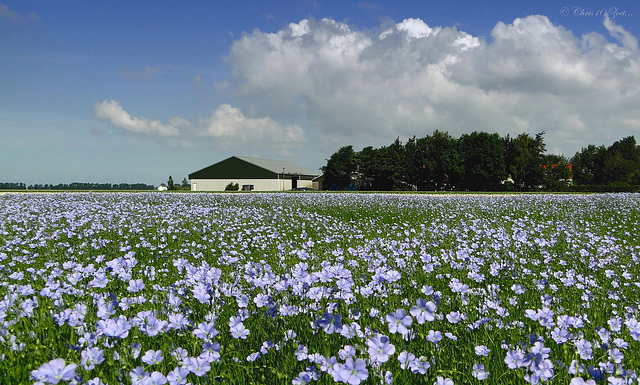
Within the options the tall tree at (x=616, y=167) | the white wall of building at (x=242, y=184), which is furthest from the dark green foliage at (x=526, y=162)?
the white wall of building at (x=242, y=184)

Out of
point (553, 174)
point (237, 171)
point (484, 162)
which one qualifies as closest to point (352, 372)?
point (484, 162)

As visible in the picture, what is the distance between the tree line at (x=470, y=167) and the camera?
212ft

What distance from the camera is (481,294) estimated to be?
3.98 metres

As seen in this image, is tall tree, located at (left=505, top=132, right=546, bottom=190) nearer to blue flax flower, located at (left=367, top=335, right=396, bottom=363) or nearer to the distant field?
the distant field

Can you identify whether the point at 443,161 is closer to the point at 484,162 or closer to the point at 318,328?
the point at 484,162

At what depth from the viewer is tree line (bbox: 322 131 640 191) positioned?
64.5 m

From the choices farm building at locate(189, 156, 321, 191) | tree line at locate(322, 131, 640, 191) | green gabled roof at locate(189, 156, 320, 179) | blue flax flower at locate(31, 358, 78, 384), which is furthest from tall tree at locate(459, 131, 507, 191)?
blue flax flower at locate(31, 358, 78, 384)

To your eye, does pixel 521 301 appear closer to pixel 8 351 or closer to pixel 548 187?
pixel 8 351

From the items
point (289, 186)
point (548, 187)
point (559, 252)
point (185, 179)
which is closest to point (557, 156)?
point (548, 187)

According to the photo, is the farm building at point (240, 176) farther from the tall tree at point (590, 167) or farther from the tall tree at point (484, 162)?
the tall tree at point (590, 167)

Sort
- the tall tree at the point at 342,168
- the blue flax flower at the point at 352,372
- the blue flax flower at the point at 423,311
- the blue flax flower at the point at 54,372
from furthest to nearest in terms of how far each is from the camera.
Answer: the tall tree at the point at 342,168 → the blue flax flower at the point at 423,311 → the blue flax flower at the point at 352,372 → the blue flax flower at the point at 54,372

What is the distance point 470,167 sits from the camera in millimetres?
67250

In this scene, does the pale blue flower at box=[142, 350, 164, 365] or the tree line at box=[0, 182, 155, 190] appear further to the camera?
the tree line at box=[0, 182, 155, 190]

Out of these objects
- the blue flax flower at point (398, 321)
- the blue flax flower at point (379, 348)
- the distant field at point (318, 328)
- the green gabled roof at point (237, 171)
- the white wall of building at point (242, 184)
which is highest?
the green gabled roof at point (237, 171)
